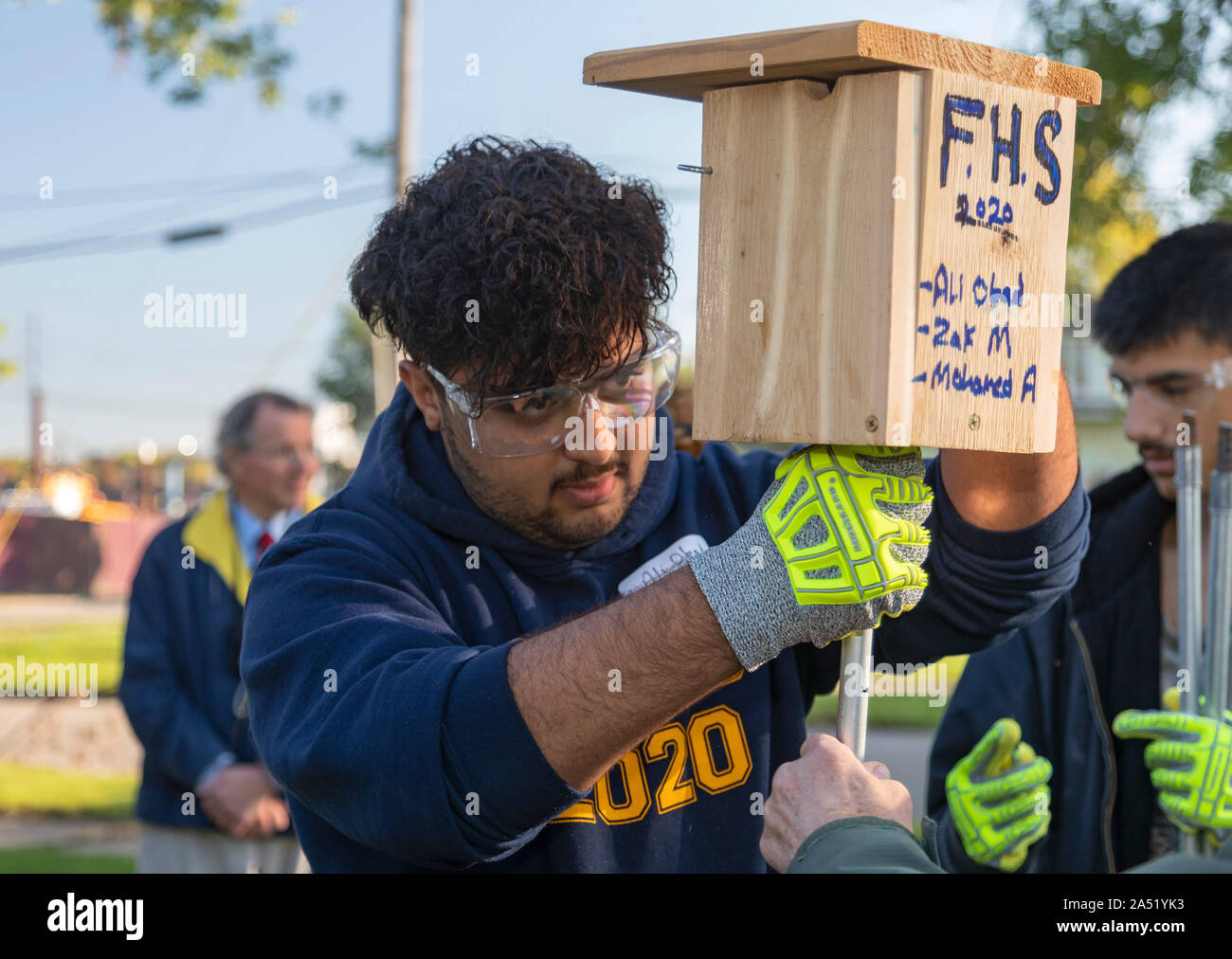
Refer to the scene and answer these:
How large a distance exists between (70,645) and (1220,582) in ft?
47.4

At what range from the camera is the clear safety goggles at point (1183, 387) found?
3.02 m

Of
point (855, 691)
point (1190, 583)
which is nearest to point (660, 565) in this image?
point (855, 691)

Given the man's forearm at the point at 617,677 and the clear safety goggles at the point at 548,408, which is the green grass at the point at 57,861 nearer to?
the clear safety goggles at the point at 548,408

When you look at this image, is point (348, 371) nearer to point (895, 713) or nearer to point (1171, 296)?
point (895, 713)

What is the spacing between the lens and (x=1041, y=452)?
6.44 ft

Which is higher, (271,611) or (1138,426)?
(1138,426)

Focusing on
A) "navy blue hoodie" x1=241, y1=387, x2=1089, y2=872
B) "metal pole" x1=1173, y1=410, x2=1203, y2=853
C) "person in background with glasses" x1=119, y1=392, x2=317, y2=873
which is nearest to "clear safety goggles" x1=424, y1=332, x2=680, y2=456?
"navy blue hoodie" x1=241, y1=387, x2=1089, y2=872

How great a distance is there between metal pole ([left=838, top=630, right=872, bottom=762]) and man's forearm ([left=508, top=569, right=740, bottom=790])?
11.1 inches

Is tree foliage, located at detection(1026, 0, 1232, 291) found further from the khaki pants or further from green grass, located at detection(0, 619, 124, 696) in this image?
green grass, located at detection(0, 619, 124, 696)

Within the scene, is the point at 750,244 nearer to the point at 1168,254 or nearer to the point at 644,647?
the point at 644,647

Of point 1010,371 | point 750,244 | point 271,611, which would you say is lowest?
point 271,611

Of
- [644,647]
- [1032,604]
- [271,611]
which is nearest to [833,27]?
[644,647]

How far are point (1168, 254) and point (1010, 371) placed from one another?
1738mm

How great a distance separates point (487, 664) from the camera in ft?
5.52
